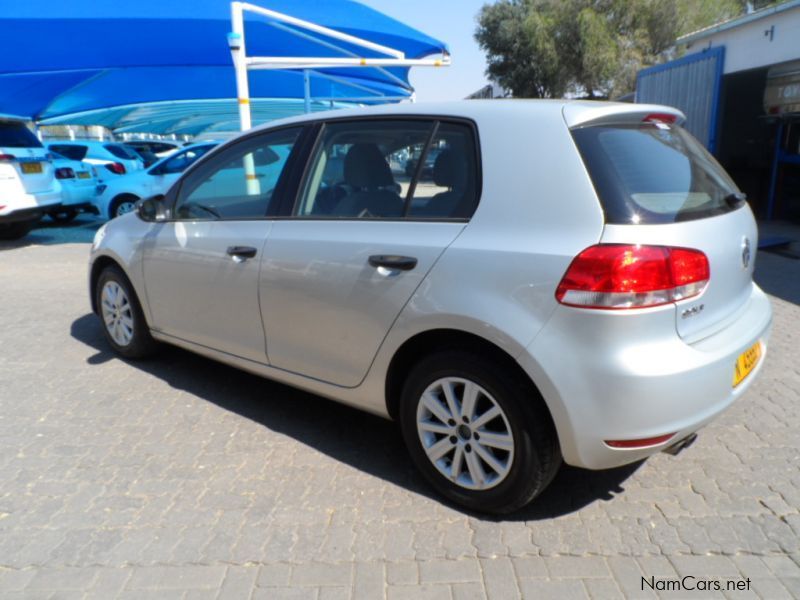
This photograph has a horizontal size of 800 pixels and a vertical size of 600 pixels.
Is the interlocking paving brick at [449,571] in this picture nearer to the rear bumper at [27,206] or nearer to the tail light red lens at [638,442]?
the tail light red lens at [638,442]

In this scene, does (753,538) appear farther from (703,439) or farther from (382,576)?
(382,576)

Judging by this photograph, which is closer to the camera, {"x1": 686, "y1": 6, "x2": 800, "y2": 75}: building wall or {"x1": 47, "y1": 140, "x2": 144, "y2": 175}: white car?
{"x1": 686, "y1": 6, "x2": 800, "y2": 75}: building wall

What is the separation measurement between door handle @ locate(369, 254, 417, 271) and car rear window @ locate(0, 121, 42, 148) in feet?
30.2

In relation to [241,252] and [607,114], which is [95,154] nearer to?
[241,252]

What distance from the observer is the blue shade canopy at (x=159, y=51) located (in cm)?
831

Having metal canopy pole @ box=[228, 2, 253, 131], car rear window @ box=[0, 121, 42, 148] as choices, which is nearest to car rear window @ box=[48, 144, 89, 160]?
car rear window @ box=[0, 121, 42, 148]

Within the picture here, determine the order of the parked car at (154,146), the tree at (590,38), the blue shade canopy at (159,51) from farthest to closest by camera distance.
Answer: the tree at (590,38), the parked car at (154,146), the blue shade canopy at (159,51)

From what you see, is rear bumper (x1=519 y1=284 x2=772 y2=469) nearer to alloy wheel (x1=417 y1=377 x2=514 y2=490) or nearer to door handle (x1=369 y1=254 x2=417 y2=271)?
alloy wheel (x1=417 y1=377 x2=514 y2=490)

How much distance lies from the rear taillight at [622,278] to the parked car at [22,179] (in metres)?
9.63

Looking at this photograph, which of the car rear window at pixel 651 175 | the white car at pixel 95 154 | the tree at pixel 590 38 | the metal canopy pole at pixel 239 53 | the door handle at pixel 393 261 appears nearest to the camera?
the car rear window at pixel 651 175

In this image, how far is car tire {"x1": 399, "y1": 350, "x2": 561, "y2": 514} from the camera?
2482 mm

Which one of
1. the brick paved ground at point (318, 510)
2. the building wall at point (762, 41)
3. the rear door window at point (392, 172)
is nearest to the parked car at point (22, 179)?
the brick paved ground at point (318, 510)

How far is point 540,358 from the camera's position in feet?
7.71

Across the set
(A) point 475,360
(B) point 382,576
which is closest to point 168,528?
(B) point 382,576
